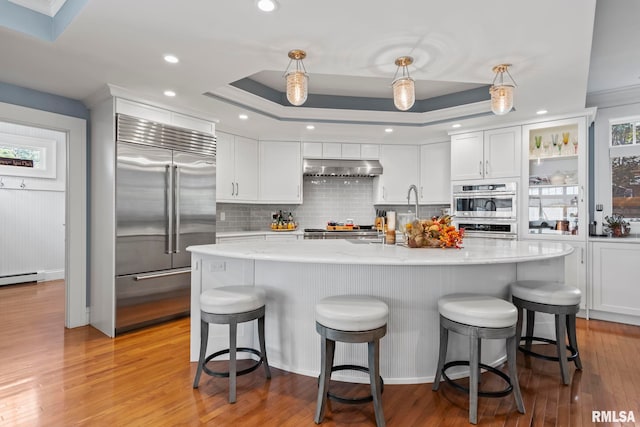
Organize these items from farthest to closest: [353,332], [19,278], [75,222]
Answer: [19,278] → [75,222] → [353,332]

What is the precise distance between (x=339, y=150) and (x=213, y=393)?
12.8ft

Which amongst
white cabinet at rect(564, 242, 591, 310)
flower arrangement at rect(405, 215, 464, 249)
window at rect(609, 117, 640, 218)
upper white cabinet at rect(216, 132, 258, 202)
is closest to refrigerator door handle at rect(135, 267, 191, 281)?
upper white cabinet at rect(216, 132, 258, 202)

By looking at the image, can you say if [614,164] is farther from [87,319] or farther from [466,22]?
[87,319]

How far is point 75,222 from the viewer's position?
3.69m

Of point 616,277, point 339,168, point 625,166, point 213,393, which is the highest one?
point 339,168

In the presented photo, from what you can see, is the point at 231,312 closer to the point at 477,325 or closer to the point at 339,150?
the point at 477,325

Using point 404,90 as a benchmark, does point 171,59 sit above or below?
above

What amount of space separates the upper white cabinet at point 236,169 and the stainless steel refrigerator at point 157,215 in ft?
1.74

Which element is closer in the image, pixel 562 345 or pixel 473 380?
pixel 473 380

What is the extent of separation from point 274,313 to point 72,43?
242 cm

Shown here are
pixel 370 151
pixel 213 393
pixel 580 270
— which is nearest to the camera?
pixel 213 393

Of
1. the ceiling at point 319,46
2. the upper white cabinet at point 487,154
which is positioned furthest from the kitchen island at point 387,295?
the upper white cabinet at point 487,154

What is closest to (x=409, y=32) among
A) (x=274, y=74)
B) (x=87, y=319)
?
(x=274, y=74)

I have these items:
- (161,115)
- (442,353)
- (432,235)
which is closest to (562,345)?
(442,353)
